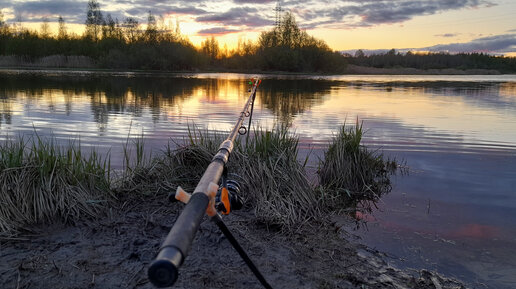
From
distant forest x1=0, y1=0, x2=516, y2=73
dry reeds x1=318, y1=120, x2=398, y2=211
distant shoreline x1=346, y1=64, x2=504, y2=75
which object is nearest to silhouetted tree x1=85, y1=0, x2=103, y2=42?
distant forest x1=0, y1=0, x2=516, y2=73

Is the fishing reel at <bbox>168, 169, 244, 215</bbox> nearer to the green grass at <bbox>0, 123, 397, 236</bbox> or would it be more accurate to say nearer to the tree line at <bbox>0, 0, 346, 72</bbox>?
the green grass at <bbox>0, 123, 397, 236</bbox>

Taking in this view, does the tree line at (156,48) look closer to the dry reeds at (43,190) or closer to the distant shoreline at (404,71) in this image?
the distant shoreline at (404,71)

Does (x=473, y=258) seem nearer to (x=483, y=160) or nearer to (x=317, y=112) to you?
(x=483, y=160)

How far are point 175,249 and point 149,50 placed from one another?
262 feet

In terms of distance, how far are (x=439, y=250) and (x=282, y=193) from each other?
7.26ft

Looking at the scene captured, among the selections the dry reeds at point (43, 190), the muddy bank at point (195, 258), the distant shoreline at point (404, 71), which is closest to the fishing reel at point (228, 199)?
the muddy bank at point (195, 258)

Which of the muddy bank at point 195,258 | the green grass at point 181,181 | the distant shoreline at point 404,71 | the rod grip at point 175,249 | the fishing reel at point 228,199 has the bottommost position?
the muddy bank at point 195,258

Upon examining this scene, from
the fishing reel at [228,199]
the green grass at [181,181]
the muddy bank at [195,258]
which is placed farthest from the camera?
the green grass at [181,181]

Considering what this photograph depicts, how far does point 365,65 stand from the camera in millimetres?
118562

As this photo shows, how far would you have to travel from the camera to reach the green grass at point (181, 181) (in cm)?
435

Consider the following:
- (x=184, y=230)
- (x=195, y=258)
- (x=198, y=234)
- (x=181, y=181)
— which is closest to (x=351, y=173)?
(x=181, y=181)

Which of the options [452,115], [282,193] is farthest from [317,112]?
[282,193]

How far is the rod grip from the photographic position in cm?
109

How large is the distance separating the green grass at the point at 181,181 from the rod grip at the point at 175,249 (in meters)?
2.75
